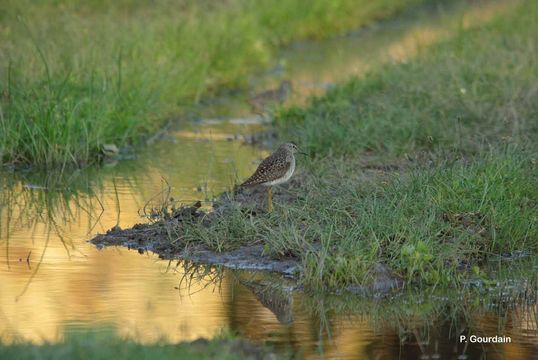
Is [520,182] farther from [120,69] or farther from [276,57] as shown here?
[276,57]

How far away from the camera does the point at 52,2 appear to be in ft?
67.4

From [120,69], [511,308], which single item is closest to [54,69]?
[120,69]

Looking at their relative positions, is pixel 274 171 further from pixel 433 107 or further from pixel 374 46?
pixel 374 46

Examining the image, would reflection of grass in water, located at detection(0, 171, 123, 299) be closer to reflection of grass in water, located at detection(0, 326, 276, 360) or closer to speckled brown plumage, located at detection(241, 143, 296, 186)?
speckled brown plumage, located at detection(241, 143, 296, 186)

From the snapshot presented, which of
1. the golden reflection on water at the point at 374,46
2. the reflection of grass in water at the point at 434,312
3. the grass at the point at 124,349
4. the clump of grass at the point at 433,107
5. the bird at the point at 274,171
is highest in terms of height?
the golden reflection on water at the point at 374,46

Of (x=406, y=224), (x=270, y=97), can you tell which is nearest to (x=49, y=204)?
(x=406, y=224)

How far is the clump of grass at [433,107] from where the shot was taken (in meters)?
13.1

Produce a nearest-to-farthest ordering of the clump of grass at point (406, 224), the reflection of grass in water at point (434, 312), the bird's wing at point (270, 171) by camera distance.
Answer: the reflection of grass in water at point (434, 312), the clump of grass at point (406, 224), the bird's wing at point (270, 171)

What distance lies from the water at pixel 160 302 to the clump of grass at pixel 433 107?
1.85m

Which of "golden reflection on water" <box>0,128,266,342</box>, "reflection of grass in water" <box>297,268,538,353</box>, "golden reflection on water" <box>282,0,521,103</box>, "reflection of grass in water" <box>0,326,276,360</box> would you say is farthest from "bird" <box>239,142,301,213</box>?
"golden reflection on water" <box>282,0,521,103</box>

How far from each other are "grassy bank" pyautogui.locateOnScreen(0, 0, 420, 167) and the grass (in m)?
6.35

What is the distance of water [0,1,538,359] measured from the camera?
7531mm

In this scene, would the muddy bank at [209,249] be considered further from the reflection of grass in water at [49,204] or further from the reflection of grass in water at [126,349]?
the reflection of grass in water at [126,349]

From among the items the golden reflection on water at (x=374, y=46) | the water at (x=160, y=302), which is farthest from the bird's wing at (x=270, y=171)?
the golden reflection on water at (x=374, y=46)
